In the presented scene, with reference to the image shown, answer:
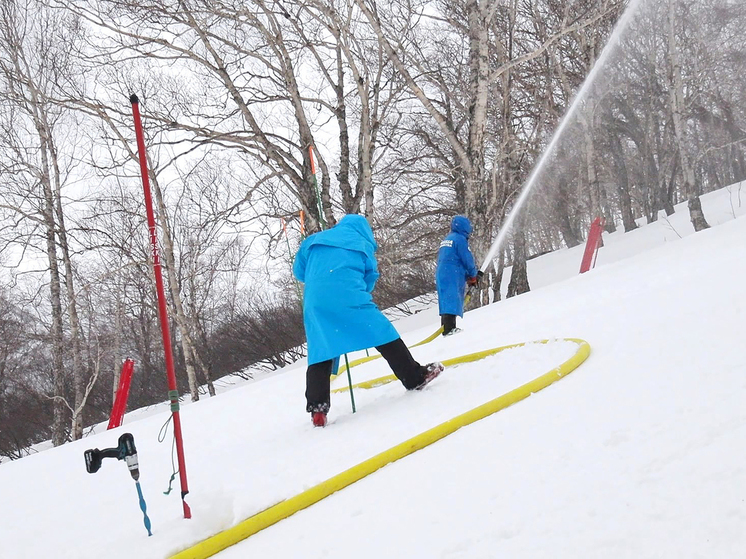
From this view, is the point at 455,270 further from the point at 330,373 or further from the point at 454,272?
the point at 330,373

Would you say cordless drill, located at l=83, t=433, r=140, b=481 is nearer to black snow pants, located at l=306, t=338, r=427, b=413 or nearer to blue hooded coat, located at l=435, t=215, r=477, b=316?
black snow pants, located at l=306, t=338, r=427, b=413

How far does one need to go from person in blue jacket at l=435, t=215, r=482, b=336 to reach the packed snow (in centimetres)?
203

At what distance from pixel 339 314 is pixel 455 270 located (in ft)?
12.3

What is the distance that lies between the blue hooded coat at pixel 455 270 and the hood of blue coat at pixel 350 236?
129 inches

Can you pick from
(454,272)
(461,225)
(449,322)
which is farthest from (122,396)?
(461,225)

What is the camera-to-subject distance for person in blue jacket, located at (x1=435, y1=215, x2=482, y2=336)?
736 centimetres

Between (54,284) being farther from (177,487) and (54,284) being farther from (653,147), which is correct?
(653,147)

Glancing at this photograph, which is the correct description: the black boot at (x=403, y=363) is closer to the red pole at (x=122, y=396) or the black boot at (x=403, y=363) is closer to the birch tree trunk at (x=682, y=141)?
the red pole at (x=122, y=396)

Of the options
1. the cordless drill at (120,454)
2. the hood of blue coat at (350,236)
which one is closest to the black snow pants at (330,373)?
the hood of blue coat at (350,236)

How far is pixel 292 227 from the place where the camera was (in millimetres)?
16438

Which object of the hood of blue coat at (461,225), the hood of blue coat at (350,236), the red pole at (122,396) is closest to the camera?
the hood of blue coat at (350,236)

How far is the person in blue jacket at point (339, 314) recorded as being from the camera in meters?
3.89

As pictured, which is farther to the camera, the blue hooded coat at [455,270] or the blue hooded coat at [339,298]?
the blue hooded coat at [455,270]

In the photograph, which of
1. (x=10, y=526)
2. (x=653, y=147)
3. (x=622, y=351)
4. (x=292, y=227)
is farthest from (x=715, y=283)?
(x=653, y=147)
